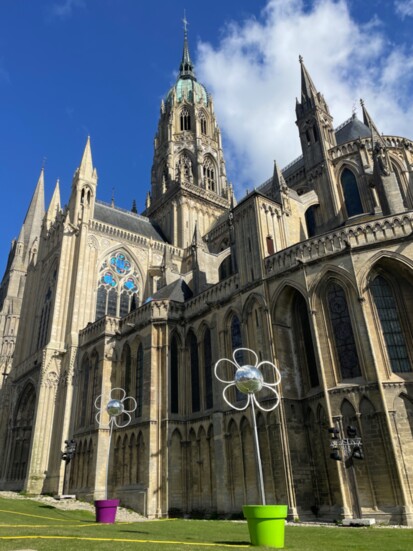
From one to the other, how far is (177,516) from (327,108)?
30286mm

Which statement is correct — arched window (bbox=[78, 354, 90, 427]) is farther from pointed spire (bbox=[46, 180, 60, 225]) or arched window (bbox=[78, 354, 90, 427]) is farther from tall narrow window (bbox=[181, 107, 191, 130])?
tall narrow window (bbox=[181, 107, 191, 130])

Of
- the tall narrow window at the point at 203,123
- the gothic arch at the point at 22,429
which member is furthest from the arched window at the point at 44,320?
the tall narrow window at the point at 203,123

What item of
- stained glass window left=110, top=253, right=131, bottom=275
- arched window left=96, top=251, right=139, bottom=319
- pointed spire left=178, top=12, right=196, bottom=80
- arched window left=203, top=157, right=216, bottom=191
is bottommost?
arched window left=96, top=251, right=139, bottom=319

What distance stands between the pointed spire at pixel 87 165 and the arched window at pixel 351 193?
72.8ft

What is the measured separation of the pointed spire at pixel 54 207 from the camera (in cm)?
4541

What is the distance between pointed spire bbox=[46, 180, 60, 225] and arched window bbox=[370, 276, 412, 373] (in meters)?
34.6

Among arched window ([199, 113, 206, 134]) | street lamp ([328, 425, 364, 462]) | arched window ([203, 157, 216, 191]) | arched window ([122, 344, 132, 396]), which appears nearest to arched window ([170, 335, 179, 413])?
arched window ([122, 344, 132, 396])

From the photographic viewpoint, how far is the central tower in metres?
46.2

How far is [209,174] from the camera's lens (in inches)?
2099

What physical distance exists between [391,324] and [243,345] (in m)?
6.98

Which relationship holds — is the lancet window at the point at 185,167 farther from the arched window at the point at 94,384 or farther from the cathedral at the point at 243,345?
the arched window at the point at 94,384

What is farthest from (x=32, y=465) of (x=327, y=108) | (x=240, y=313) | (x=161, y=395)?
(x=327, y=108)

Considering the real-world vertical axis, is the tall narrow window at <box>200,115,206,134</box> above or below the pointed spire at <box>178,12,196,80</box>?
below

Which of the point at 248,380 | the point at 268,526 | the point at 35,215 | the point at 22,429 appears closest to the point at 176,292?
the point at 248,380
